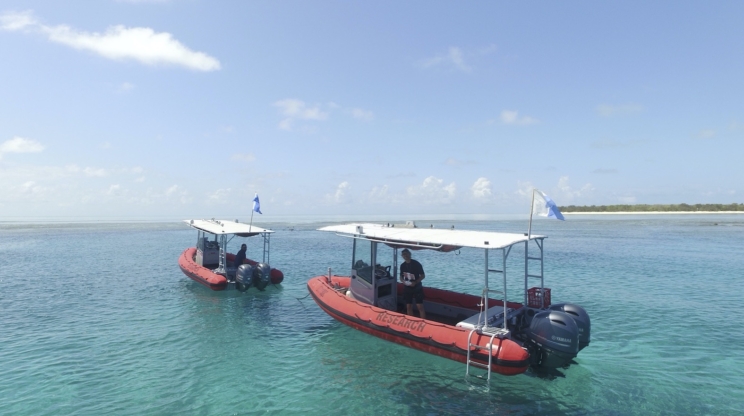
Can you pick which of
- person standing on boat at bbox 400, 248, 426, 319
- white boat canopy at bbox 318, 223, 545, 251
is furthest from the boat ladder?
person standing on boat at bbox 400, 248, 426, 319

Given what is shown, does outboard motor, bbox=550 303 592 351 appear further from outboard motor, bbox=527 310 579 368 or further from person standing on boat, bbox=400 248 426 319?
person standing on boat, bbox=400 248 426 319

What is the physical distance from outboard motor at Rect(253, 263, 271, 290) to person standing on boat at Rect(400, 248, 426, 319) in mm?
8229

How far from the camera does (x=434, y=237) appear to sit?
10.4 metres

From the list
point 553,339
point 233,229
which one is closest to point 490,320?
point 553,339

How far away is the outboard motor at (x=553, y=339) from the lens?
8328 millimetres

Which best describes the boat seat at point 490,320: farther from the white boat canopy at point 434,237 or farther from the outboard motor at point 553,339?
the white boat canopy at point 434,237

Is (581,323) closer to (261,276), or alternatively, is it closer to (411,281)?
(411,281)

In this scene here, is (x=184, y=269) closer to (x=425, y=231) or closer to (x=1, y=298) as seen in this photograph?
(x=1, y=298)

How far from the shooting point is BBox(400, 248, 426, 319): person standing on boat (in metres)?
11.2

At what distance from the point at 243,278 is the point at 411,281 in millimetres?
8911

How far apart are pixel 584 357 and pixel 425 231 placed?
519 cm

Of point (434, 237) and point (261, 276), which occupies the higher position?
point (434, 237)

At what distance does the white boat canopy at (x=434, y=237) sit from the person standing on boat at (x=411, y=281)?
609 mm

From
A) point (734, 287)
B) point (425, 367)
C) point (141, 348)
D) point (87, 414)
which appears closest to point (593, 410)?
point (425, 367)
